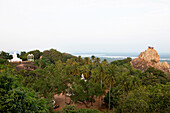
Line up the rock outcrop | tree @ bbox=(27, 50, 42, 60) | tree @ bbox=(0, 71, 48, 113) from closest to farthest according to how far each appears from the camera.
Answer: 1. tree @ bbox=(0, 71, 48, 113)
2. the rock outcrop
3. tree @ bbox=(27, 50, 42, 60)

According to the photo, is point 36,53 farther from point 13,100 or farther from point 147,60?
point 13,100

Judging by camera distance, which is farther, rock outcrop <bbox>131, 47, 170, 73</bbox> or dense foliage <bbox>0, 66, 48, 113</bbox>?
rock outcrop <bbox>131, 47, 170, 73</bbox>

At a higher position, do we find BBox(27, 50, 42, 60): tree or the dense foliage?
BBox(27, 50, 42, 60): tree

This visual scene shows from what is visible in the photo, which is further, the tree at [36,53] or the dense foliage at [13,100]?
the tree at [36,53]

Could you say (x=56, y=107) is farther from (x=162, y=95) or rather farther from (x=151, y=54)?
(x=151, y=54)

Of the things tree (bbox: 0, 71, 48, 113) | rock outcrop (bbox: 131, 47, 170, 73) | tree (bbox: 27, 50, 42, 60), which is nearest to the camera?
tree (bbox: 0, 71, 48, 113)

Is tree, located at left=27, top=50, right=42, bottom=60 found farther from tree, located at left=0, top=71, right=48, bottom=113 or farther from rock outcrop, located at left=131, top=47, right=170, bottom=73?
tree, located at left=0, top=71, right=48, bottom=113

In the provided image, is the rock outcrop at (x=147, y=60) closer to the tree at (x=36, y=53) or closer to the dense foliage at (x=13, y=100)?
the tree at (x=36, y=53)

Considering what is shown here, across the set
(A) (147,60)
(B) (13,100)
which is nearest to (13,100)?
(B) (13,100)

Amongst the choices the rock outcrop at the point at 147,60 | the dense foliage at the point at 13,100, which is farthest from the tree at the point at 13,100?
the rock outcrop at the point at 147,60

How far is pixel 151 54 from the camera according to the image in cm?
7538

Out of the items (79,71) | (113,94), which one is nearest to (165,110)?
(113,94)

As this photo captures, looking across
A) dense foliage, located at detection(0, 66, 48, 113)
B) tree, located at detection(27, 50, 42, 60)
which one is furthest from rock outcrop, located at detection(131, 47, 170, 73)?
dense foliage, located at detection(0, 66, 48, 113)

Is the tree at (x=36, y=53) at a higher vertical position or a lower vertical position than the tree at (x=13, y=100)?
higher
